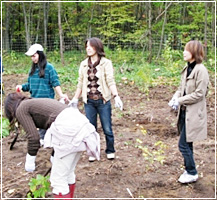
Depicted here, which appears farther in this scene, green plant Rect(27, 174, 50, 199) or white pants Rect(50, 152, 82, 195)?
green plant Rect(27, 174, 50, 199)

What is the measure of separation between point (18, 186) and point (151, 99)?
14.1 ft

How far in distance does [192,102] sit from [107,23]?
41.2 feet

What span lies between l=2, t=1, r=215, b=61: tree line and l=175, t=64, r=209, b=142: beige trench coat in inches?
373

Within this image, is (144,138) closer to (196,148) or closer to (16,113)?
(196,148)


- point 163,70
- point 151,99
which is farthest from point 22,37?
point 151,99

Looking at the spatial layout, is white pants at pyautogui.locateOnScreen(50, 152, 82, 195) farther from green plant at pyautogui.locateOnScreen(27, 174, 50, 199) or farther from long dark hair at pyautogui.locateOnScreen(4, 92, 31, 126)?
long dark hair at pyautogui.locateOnScreen(4, 92, 31, 126)

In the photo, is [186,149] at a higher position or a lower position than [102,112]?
lower

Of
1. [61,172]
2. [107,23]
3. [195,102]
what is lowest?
[61,172]

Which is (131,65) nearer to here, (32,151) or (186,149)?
(186,149)

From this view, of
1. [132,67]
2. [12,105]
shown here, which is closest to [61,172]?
[12,105]

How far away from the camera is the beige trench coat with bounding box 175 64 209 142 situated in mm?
2916

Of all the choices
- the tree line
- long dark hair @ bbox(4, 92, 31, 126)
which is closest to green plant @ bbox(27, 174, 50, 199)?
long dark hair @ bbox(4, 92, 31, 126)

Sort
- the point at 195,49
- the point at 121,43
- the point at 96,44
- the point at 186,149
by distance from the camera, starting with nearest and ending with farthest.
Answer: the point at 195,49 < the point at 186,149 < the point at 96,44 < the point at 121,43

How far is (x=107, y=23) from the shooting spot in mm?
14891
